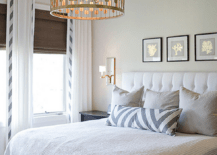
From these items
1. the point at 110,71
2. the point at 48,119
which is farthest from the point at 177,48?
Answer: the point at 48,119

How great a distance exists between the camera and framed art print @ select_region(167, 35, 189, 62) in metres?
3.89

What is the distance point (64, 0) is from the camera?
245cm

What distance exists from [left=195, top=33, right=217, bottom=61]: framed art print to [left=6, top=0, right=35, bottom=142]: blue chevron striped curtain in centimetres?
255

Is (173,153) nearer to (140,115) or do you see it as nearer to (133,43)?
(140,115)

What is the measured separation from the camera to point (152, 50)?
4.31 m

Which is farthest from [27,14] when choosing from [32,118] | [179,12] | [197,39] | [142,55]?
[197,39]

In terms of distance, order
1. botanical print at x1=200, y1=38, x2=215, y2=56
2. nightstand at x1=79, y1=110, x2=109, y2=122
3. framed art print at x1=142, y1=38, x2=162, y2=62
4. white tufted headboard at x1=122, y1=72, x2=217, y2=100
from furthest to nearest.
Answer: nightstand at x1=79, y1=110, x2=109, y2=122 → framed art print at x1=142, y1=38, x2=162, y2=62 → botanical print at x1=200, y1=38, x2=215, y2=56 → white tufted headboard at x1=122, y1=72, x2=217, y2=100

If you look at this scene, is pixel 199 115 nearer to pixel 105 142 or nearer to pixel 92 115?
pixel 105 142

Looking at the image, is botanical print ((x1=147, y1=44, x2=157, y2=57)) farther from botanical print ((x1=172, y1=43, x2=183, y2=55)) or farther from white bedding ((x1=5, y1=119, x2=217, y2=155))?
white bedding ((x1=5, y1=119, x2=217, y2=155))

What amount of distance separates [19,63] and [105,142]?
→ 7.67 ft

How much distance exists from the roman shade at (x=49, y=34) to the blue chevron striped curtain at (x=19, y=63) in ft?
0.68

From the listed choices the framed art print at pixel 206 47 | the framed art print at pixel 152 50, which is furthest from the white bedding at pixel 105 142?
the framed art print at pixel 152 50

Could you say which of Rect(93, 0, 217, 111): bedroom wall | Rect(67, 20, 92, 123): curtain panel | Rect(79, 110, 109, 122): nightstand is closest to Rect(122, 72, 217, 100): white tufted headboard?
Rect(93, 0, 217, 111): bedroom wall

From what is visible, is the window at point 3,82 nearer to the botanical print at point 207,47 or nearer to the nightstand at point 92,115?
the nightstand at point 92,115
